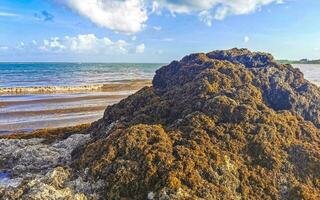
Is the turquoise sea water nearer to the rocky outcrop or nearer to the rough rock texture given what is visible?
the rough rock texture

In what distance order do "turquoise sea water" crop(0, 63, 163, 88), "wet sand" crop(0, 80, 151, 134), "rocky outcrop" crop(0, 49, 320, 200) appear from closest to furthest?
"rocky outcrop" crop(0, 49, 320, 200), "wet sand" crop(0, 80, 151, 134), "turquoise sea water" crop(0, 63, 163, 88)

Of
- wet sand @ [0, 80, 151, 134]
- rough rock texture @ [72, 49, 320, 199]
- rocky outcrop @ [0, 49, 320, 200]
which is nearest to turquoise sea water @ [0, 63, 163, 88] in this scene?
wet sand @ [0, 80, 151, 134]

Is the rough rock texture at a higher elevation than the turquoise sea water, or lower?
higher

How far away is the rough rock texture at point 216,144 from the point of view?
7230 millimetres

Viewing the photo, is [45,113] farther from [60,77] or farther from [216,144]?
[60,77]

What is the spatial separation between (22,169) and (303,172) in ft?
24.1

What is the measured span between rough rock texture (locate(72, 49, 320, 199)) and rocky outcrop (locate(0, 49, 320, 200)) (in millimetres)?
22

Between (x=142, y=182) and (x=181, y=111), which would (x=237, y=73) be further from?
(x=142, y=182)

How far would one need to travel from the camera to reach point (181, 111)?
1005 cm

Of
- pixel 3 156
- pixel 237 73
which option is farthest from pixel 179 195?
pixel 3 156

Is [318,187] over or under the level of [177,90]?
under

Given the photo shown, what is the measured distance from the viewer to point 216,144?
8367mm

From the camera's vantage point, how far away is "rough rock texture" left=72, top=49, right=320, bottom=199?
7.23 metres

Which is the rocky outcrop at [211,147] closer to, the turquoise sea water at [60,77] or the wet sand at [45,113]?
the wet sand at [45,113]
